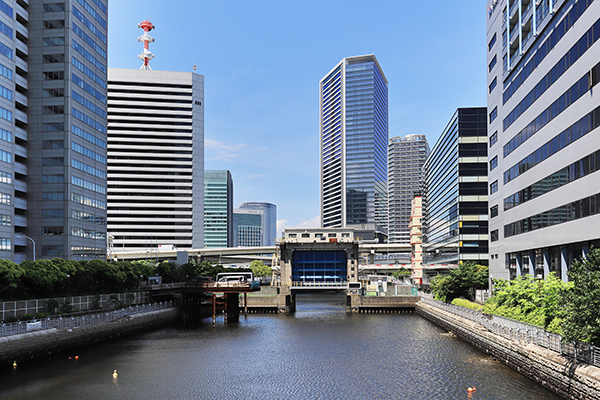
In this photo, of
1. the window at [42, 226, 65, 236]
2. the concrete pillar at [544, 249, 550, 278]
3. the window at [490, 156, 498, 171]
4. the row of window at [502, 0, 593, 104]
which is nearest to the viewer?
the row of window at [502, 0, 593, 104]

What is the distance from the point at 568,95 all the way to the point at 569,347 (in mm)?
32729

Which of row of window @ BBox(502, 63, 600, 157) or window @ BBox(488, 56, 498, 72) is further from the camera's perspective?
window @ BBox(488, 56, 498, 72)

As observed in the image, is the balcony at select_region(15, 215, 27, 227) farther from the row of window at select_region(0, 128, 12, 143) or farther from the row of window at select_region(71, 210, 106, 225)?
the row of window at select_region(0, 128, 12, 143)

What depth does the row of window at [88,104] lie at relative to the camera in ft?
407

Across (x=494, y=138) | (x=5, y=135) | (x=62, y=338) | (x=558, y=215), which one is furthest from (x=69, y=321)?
(x=494, y=138)

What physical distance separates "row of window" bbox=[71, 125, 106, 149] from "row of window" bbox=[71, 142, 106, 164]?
253cm

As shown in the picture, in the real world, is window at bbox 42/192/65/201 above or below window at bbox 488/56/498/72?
below

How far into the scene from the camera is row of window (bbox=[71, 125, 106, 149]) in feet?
405

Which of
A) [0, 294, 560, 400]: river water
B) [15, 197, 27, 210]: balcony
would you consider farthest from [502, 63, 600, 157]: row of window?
[15, 197, 27, 210]: balcony

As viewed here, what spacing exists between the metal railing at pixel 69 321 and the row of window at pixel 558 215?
187 feet

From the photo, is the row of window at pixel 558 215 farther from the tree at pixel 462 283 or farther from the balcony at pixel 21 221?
the balcony at pixel 21 221

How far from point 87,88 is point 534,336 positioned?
390ft

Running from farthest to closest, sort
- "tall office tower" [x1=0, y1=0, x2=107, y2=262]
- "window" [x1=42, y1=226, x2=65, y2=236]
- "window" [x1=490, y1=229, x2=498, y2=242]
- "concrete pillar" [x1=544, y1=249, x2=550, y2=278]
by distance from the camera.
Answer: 1. "window" [x1=42, y1=226, x2=65, y2=236]
2. "tall office tower" [x1=0, y1=0, x2=107, y2=262]
3. "window" [x1=490, y1=229, x2=498, y2=242]
4. "concrete pillar" [x1=544, y1=249, x2=550, y2=278]

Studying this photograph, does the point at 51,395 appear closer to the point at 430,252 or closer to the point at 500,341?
the point at 500,341
